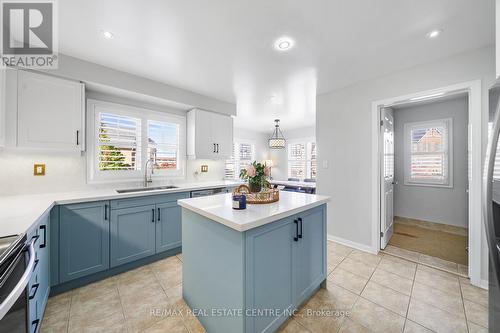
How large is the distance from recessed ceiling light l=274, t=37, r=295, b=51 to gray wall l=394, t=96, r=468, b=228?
11.5 feet

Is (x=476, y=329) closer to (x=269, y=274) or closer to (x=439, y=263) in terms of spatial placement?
(x=439, y=263)

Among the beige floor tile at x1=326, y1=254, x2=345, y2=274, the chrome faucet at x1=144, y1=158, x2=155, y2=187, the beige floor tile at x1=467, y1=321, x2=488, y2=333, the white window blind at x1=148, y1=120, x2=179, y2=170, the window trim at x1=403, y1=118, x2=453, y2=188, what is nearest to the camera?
the beige floor tile at x1=467, y1=321, x2=488, y2=333

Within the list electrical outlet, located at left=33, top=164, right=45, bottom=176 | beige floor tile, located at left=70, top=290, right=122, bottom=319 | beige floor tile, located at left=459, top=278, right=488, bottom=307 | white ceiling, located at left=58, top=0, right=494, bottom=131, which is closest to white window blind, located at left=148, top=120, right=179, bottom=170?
white ceiling, located at left=58, top=0, right=494, bottom=131

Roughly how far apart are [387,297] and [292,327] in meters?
1.02

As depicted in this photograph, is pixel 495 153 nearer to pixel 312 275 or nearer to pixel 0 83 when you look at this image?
pixel 312 275

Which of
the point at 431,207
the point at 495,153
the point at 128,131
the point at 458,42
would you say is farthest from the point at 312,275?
the point at 431,207

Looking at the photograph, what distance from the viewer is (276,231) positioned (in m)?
1.34

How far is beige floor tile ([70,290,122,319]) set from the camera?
1.61m

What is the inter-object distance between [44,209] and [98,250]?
2.43 feet

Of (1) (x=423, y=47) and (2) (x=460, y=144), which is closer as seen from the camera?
(1) (x=423, y=47)

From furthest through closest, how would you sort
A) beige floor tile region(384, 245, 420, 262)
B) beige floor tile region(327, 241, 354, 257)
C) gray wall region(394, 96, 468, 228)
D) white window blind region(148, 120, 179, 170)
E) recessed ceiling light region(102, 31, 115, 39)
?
1. gray wall region(394, 96, 468, 228)
2. white window blind region(148, 120, 179, 170)
3. beige floor tile region(327, 241, 354, 257)
4. beige floor tile region(384, 245, 420, 262)
5. recessed ceiling light region(102, 31, 115, 39)

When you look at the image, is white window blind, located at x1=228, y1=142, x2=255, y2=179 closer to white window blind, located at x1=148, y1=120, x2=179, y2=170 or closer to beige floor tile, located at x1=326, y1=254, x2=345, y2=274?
white window blind, located at x1=148, y1=120, x2=179, y2=170

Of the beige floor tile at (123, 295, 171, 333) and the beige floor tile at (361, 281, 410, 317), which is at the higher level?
the beige floor tile at (361, 281, 410, 317)

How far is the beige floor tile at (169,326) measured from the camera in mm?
1448
